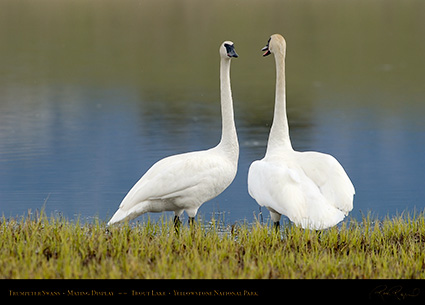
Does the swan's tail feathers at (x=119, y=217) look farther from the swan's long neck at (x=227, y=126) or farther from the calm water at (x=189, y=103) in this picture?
the swan's long neck at (x=227, y=126)

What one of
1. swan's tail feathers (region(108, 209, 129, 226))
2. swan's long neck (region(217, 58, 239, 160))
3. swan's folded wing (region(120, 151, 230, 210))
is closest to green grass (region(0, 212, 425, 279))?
swan's tail feathers (region(108, 209, 129, 226))

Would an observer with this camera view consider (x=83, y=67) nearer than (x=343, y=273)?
No

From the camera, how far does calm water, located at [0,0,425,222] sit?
1488cm

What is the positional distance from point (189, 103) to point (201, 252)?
2174cm

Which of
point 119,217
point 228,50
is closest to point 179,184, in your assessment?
point 119,217

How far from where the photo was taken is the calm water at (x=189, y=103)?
14.9m

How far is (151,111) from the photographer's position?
27.3 metres

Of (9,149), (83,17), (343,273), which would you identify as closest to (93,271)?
(343,273)

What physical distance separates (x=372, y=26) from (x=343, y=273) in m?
66.0

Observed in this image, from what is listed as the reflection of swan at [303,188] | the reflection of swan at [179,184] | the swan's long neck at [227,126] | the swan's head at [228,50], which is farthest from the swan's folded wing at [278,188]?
the swan's head at [228,50]

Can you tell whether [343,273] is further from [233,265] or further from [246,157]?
[246,157]

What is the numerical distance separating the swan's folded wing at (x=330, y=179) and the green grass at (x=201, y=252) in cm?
36

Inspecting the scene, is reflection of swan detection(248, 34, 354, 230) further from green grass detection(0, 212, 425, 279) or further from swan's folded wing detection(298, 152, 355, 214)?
green grass detection(0, 212, 425, 279)
